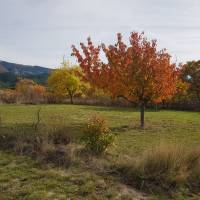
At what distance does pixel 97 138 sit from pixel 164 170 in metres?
2.34

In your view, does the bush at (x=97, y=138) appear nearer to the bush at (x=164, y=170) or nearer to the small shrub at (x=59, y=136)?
the small shrub at (x=59, y=136)

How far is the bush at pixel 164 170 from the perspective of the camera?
720cm

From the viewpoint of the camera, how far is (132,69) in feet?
51.7

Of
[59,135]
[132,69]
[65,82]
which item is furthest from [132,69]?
[65,82]

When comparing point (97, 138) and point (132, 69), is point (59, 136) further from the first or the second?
point (132, 69)

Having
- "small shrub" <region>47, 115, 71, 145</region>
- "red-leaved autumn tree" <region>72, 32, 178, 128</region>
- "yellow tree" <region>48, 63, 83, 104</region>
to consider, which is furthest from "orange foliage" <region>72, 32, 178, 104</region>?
"yellow tree" <region>48, 63, 83, 104</region>

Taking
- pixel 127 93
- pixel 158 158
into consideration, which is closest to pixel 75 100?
pixel 127 93

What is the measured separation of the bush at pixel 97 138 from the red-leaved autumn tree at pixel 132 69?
21.5ft

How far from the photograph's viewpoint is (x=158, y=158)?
7.82 metres

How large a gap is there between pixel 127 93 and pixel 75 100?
942 inches

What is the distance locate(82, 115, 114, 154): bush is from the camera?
9070 millimetres

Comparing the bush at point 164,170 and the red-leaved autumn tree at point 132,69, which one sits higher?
the red-leaved autumn tree at point 132,69

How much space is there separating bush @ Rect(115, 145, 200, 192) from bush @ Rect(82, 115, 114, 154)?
136 cm

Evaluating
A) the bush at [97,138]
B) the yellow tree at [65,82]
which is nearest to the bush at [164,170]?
the bush at [97,138]
